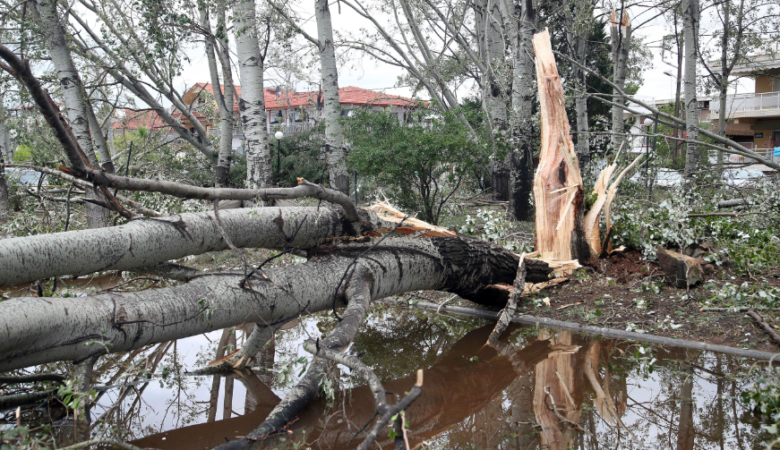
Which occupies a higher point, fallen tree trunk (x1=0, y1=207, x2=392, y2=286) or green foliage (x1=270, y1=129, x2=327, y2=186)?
green foliage (x1=270, y1=129, x2=327, y2=186)

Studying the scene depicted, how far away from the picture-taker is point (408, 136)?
826cm

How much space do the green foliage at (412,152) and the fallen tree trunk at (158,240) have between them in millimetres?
3616

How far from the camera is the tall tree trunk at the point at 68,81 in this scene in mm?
6984

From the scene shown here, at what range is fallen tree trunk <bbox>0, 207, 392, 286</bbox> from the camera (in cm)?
303

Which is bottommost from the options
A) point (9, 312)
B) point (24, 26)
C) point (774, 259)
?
point (774, 259)

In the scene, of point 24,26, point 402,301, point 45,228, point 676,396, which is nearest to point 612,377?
point 676,396

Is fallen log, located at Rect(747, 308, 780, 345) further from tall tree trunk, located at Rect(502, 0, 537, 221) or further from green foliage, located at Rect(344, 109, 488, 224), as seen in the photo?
tall tree trunk, located at Rect(502, 0, 537, 221)

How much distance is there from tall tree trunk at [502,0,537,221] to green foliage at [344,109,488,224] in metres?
1.19

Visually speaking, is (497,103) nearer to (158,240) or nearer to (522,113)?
(522,113)

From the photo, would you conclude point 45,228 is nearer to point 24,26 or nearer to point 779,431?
point 24,26

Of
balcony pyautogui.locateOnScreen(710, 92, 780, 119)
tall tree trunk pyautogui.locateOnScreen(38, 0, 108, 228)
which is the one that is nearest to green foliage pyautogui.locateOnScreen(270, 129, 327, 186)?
tall tree trunk pyautogui.locateOnScreen(38, 0, 108, 228)

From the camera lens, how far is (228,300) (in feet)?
12.0

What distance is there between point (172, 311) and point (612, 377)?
10.7 ft

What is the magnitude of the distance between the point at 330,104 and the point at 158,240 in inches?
292
